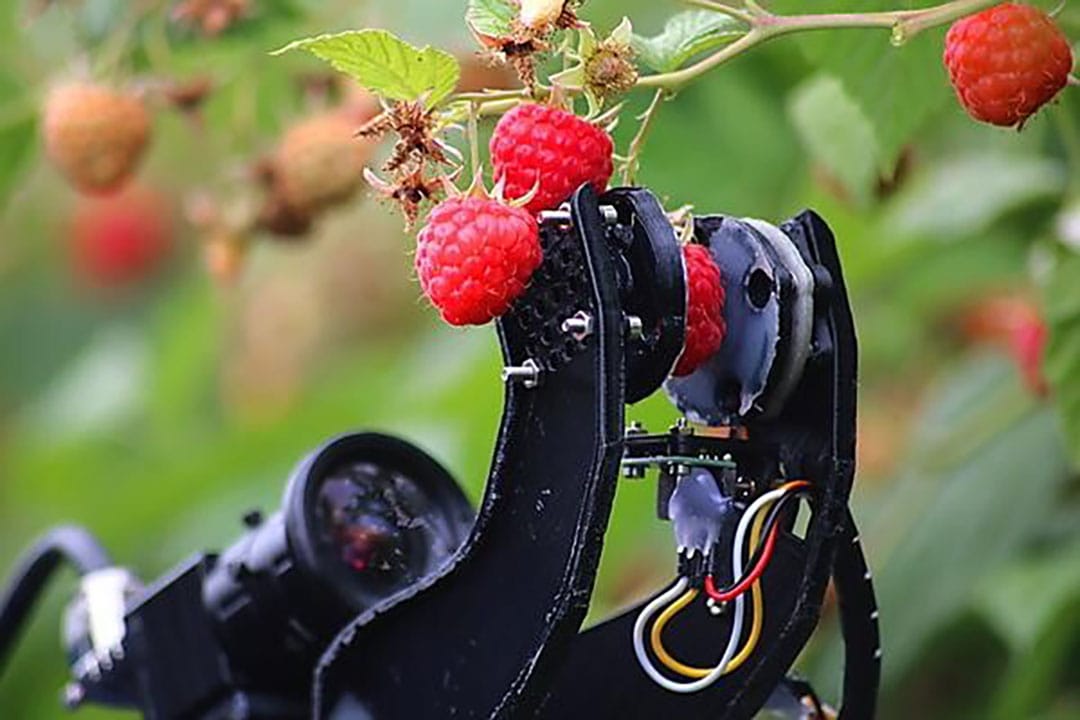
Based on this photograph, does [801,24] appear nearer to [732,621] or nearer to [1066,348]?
[732,621]

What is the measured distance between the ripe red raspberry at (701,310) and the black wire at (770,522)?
0.04 metres

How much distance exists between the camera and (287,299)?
222 centimetres

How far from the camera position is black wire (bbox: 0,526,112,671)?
965 mm

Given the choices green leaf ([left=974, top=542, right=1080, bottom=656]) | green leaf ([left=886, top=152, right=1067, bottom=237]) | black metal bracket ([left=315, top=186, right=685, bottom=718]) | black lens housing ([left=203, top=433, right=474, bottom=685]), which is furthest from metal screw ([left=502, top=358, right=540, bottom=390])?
green leaf ([left=886, top=152, right=1067, bottom=237])

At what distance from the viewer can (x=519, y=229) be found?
1.96 feet

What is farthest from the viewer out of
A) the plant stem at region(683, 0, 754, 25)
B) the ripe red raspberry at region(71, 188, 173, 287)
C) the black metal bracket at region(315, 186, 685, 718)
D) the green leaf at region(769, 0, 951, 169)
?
the ripe red raspberry at region(71, 188, 173, 287)

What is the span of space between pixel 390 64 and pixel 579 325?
10 centimetres

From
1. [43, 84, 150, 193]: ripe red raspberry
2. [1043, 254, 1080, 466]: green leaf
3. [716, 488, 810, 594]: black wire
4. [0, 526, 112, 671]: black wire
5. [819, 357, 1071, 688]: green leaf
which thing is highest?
[43, 84, 150, 193]: ripe red raspberry

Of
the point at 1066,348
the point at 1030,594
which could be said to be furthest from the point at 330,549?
the point at 1030,594

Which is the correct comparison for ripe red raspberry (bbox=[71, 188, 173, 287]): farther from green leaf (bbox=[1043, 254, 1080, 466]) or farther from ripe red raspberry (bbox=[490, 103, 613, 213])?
ripe red raspberry (bbox=[490, 103, 613, 213])

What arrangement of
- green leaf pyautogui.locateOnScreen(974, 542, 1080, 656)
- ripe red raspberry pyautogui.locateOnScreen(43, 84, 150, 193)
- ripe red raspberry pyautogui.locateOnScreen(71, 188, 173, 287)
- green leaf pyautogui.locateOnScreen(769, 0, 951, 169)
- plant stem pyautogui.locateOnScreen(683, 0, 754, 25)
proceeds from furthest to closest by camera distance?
ripe red raspberry pyautogui.locateOnScreen(71, 188, 173, 287) < green leaf pyautogui.locateOnScreen(974, 542, 1080, 656) < ripe red raspberry pyautogui.locateOnScreen(43, 84, 150, 193) < green leaf pyautogui.locateOnScreen(769, 0, 951, 169) < plant stem pyautogui.locateOnScreen(683, 0, 754, 25)

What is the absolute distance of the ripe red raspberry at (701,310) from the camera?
611mm

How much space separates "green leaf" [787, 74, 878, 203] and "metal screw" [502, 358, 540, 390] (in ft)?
1.68

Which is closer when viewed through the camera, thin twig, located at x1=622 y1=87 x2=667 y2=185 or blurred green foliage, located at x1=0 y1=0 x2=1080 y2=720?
thin twig, located at x1=622 y1=87 x2=667 y2=185
